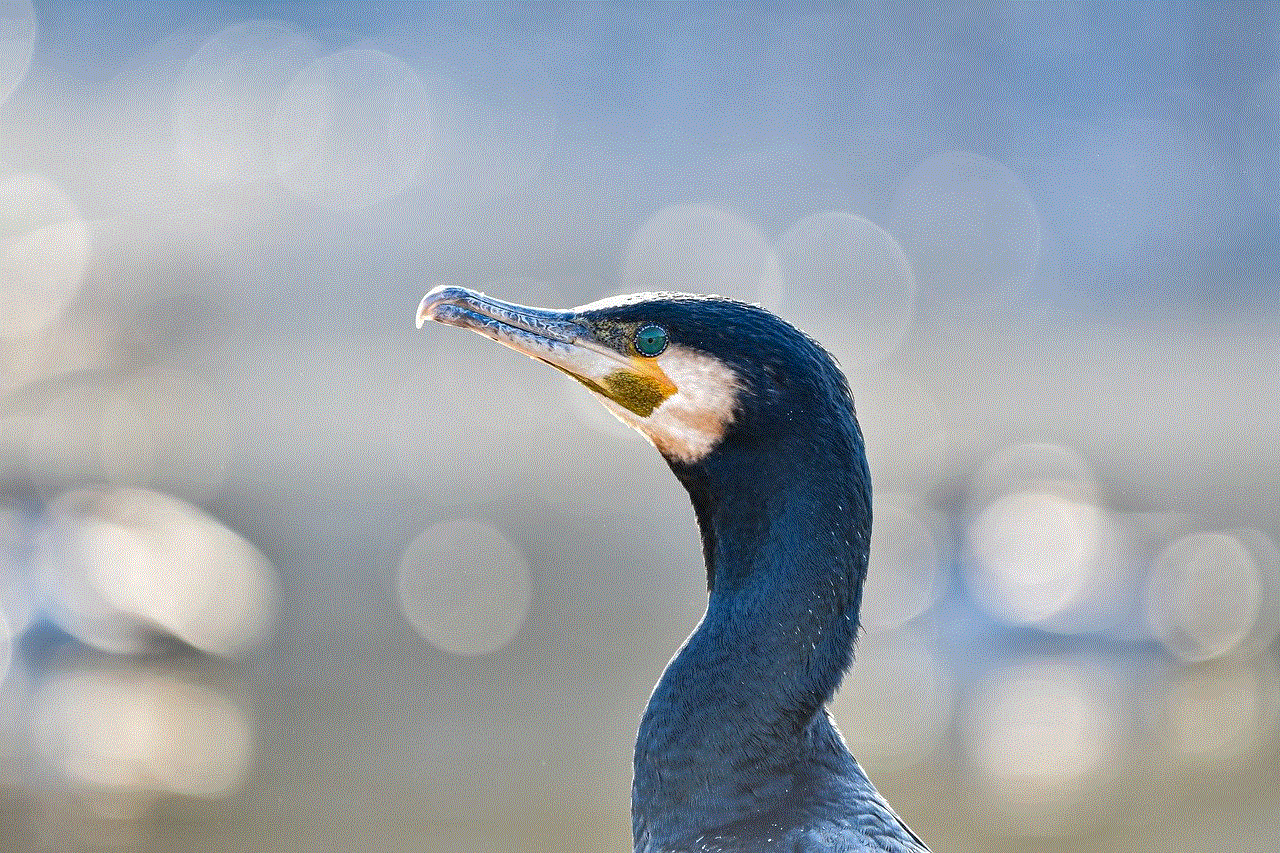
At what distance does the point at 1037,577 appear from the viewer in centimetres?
1077

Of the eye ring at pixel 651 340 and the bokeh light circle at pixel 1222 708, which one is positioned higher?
the bokeh light circle at pixel 1222 708

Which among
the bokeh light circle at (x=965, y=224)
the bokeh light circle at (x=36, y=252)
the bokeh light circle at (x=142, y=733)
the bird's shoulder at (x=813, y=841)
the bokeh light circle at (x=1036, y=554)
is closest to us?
the bird's shoulder at (x=813, y=841)

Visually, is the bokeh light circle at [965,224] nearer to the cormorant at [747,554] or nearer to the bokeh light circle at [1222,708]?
the bokeh light circle at [1222,708]

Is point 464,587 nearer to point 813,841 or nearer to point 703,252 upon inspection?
point 703,252

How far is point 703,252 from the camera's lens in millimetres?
18219

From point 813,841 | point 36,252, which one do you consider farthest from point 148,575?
point 813,841

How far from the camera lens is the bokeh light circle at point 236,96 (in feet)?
62.1

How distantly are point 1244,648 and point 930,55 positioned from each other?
10.9 meters

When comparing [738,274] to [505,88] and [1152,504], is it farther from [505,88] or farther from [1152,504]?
[1152,504]

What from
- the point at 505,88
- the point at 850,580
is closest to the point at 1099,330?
the point at 505,88

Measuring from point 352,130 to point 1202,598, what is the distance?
12.3 meters

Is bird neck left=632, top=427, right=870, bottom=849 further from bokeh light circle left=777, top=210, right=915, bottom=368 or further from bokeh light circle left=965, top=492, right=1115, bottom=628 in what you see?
bokeh light circle left=777, top=210, right=915, bottom=368

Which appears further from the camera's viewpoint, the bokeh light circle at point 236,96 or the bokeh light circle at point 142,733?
the bokeh light circle at point 236,96

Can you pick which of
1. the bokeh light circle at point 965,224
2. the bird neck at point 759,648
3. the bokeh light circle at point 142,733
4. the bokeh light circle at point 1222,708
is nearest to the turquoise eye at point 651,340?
the bird neck at point 759,648
